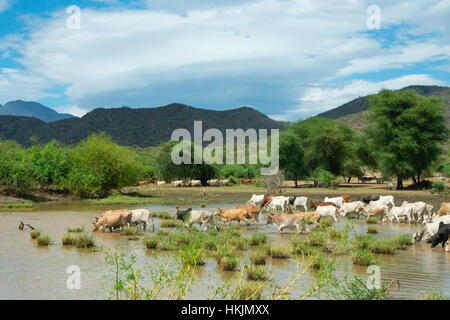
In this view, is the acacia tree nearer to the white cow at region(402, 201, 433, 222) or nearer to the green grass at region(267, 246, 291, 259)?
the white cow at region(402, 201, 433, 222)

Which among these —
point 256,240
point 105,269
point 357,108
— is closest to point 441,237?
point 256,240

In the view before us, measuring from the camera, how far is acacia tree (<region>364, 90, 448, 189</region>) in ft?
146

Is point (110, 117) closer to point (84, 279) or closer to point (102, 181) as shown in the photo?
point (102, 181)

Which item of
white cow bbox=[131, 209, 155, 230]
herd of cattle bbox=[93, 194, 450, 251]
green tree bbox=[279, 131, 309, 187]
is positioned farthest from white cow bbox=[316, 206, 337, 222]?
green tree bbox=[279, 131, 309, 187]

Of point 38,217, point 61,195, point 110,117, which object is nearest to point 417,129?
point 61,195

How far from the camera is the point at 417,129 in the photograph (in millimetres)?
45344

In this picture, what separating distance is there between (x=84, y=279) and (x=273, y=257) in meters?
5.02

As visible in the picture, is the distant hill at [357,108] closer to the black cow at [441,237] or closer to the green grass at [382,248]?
the black cow at [441,237]

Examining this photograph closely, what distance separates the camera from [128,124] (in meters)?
133

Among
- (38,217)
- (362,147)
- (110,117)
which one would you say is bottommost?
(38,217)

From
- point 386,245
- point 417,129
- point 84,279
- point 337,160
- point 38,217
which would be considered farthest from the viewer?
point 337,160

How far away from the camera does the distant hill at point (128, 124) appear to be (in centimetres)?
12450

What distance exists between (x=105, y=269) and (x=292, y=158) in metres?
44.2

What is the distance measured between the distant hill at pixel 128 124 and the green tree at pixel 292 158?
71807 mm
